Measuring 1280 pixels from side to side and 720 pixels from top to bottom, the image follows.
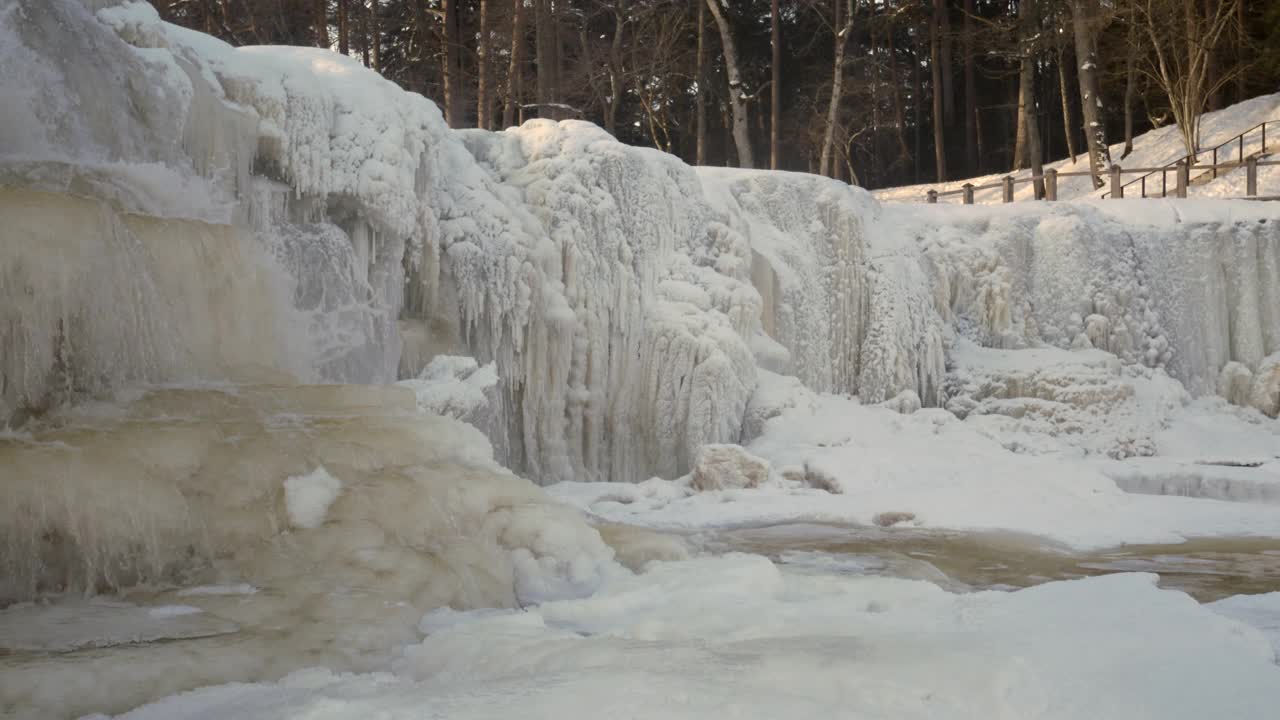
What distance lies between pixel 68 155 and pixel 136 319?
1.15 meters

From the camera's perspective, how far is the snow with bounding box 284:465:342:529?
18.9ft

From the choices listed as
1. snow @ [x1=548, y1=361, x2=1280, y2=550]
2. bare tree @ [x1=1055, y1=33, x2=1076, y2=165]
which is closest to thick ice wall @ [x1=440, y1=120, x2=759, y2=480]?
snow @ [x1=548, y1=361, x2=1280, y2=550]

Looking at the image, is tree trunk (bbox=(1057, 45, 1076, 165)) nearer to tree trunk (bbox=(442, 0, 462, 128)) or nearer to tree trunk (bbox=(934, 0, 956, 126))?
tree trunk (bbox=(934, 0, 956, 126))

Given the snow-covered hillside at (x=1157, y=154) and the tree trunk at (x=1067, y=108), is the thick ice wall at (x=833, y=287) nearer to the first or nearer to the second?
the snow-covered hillside at (x=1157, y=154)

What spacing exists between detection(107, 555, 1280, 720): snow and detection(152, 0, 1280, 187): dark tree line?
1364cm

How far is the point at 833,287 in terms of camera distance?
14250 millimetres

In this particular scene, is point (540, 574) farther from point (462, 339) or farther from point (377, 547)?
point (462, 339)

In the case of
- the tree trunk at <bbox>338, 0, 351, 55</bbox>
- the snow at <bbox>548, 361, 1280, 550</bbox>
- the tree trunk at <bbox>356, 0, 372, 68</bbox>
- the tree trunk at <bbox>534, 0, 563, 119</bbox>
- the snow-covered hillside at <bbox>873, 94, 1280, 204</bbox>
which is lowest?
the snow at <bbox>548, 361, 1280, 550</bbox>

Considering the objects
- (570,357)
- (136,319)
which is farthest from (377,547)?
(570,357)

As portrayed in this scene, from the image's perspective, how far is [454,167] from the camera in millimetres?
11195

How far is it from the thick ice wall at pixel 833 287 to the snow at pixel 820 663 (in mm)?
8281

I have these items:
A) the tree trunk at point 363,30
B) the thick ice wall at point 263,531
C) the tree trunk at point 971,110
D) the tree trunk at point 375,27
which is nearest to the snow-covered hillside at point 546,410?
the thick ice wall at point 263,531

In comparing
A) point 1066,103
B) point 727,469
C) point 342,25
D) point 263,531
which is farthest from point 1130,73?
point 263,531

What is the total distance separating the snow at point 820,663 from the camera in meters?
3.77
